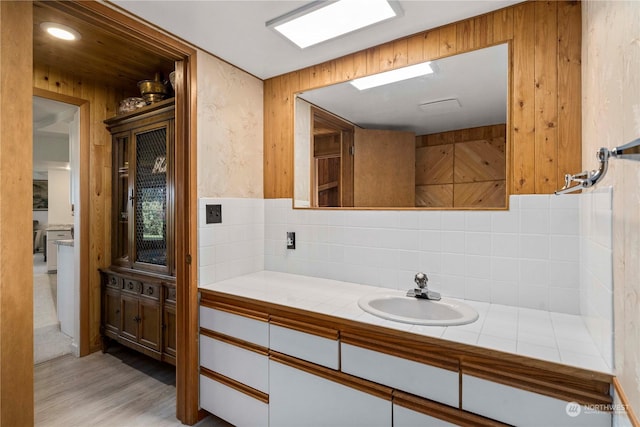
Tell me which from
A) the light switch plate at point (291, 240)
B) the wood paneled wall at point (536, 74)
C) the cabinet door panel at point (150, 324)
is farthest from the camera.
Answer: the cabinet door panel at point (150, 324)

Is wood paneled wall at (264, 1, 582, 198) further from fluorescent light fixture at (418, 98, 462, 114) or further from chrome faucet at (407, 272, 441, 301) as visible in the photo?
chrome faucet at (407, 272, 441, 301)

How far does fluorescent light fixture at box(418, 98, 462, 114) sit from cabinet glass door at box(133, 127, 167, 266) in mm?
1927

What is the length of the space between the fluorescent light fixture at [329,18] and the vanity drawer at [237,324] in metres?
1.58

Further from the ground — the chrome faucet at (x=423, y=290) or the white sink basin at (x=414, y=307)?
the chrome faucet at (x=423, y=290)

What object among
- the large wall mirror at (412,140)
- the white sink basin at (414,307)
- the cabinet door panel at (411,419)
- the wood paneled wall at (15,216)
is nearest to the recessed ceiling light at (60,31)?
the wood paneled wall at (15,216)

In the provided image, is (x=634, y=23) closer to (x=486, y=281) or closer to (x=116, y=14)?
(x=486, y=281)

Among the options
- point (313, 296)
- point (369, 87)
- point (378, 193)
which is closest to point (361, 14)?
point (369, 87)

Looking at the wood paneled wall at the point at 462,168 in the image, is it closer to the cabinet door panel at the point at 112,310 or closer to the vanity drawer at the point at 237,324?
the vanity drawer at the point at 237,324

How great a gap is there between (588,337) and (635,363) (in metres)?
0.52

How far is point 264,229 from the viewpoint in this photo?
7.82 feet

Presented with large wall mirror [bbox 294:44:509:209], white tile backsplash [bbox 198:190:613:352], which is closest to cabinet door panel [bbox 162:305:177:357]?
white tile backsplash [bbox 198:190:613:352]

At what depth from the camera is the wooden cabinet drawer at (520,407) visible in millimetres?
947

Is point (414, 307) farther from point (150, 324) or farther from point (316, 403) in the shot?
point (150, 324)

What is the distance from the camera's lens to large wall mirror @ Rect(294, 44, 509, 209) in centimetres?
159
